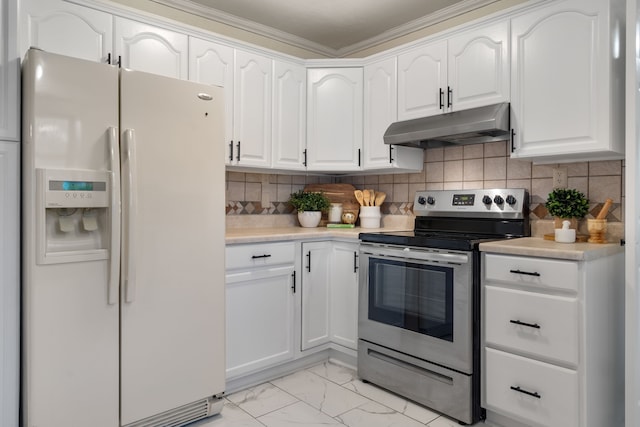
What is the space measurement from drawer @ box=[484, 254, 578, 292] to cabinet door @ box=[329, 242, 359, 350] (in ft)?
2.95

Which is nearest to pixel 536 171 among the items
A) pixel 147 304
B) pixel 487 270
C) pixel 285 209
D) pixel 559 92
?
pixel 559 92

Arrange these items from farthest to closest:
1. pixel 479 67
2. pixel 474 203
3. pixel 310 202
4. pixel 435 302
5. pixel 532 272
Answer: pixel 310 202 → pixel 474 203 → pixel 479 67 → pixel 435 302 → pixel 532 272

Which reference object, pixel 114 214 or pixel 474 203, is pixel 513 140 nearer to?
pixel 474 203

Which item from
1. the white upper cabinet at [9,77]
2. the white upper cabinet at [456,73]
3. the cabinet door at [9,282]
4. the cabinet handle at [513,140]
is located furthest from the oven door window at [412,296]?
the white upper cabinet at [9,77]

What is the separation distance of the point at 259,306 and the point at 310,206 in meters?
0.98

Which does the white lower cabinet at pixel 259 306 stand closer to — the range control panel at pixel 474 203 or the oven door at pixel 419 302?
the oven door at pixel 419 302

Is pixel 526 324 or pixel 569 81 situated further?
pixel 569 81

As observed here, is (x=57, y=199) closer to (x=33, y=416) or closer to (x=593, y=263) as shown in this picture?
(x=33, y=416)

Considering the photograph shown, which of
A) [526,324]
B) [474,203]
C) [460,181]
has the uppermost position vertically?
[460,181]

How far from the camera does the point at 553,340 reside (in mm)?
1904

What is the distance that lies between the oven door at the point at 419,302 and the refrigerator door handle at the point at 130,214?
133 cm

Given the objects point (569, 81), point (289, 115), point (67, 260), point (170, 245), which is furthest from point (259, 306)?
point (569, 81)

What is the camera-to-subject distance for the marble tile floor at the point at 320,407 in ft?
7.14

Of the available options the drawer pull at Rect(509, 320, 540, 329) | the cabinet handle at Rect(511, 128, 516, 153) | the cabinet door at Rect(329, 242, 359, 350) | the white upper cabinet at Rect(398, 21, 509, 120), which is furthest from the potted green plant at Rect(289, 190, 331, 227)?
the drawer pull at Rect(509, 320, 540, 329)
